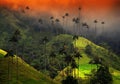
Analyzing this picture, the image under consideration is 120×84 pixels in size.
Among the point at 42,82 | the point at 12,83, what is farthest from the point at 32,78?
the point at 12,83

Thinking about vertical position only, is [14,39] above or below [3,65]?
above

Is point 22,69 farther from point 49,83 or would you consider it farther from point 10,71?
point 49,83

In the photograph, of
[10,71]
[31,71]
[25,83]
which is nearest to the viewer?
[25,83]

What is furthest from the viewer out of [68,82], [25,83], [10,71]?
[10,71]

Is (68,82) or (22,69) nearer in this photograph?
(68,82)

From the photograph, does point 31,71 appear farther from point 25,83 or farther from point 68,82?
point 68,82

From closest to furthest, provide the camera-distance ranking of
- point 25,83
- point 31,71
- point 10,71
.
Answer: point 25,83
point 10,71
point 31,71

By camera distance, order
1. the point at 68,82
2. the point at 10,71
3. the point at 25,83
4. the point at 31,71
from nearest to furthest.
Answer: the point at 68,82 → the point at 25,83 → the point at 10,71 → the point at 31,71

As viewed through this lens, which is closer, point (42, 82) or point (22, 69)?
point (42, 82)

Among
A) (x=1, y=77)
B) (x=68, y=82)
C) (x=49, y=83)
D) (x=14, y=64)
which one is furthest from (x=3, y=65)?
(x=68, y=82)
